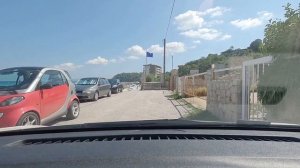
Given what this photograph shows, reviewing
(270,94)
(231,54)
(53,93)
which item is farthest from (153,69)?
(270,94)

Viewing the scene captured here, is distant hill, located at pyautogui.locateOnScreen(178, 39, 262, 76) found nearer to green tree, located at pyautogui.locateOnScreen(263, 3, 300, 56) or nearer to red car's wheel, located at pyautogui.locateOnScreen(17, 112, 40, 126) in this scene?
green tree, located at pyautogui.locateOnScreen(263, 3, 300, 56)

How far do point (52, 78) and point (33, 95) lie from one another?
147cm

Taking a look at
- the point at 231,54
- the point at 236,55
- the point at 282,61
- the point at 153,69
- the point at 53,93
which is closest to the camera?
the point at 282,61

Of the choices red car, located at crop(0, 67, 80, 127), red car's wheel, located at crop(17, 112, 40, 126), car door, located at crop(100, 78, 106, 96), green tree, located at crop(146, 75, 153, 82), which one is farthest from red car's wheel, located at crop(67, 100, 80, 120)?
green tree, located at crop(146, 75, 153, 82)

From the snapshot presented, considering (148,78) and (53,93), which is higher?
(148,78)

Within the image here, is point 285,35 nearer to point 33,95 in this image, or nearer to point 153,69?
point 33,95

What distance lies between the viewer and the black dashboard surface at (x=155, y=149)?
2.12 m

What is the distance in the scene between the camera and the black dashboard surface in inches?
83.3

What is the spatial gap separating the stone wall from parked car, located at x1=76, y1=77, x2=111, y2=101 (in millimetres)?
8887

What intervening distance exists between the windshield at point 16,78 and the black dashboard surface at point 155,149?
635 cm

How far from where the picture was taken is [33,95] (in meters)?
9.16

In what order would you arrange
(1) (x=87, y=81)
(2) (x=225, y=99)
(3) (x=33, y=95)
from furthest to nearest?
Result: (1) (x=87, y=81) < (2) (x=225, y=99) < (3) (x=33, y=95)

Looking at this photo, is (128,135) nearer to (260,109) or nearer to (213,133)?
(213,133)

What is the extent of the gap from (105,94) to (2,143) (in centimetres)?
2267
